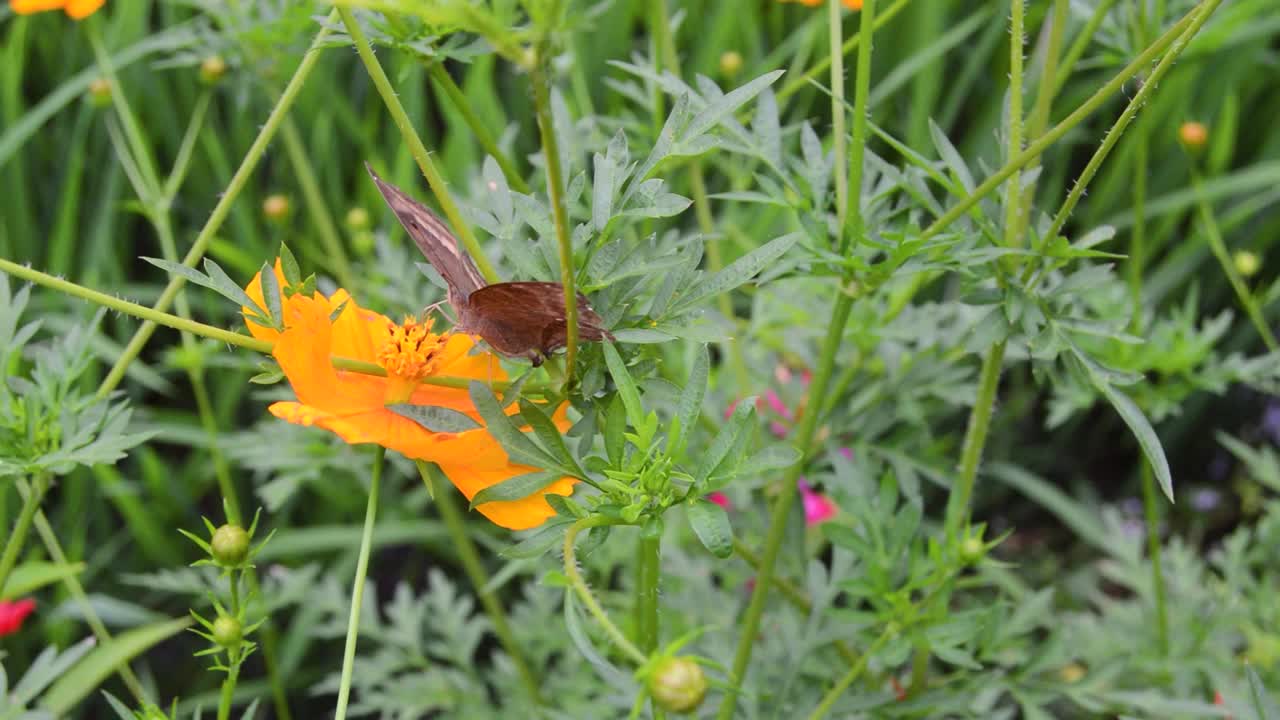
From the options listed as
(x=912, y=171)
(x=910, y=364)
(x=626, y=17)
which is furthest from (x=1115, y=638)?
(x=626, y=17)

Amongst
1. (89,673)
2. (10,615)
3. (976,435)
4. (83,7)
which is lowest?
(89,673)

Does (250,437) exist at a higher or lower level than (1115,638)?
higher

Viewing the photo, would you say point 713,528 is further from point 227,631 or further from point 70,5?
point 70,5

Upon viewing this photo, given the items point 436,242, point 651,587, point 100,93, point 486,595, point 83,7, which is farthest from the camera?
point 100,93

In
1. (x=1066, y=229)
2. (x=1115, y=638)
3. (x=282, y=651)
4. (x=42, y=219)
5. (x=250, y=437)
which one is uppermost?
(x=42, y=219)

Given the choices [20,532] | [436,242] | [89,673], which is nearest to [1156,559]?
[436,242]

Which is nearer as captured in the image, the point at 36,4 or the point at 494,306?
the point at 494,306

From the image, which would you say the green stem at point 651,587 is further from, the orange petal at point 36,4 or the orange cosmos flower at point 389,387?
the orange petal at point 36,4

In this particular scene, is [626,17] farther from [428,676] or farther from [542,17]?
[542,17]
